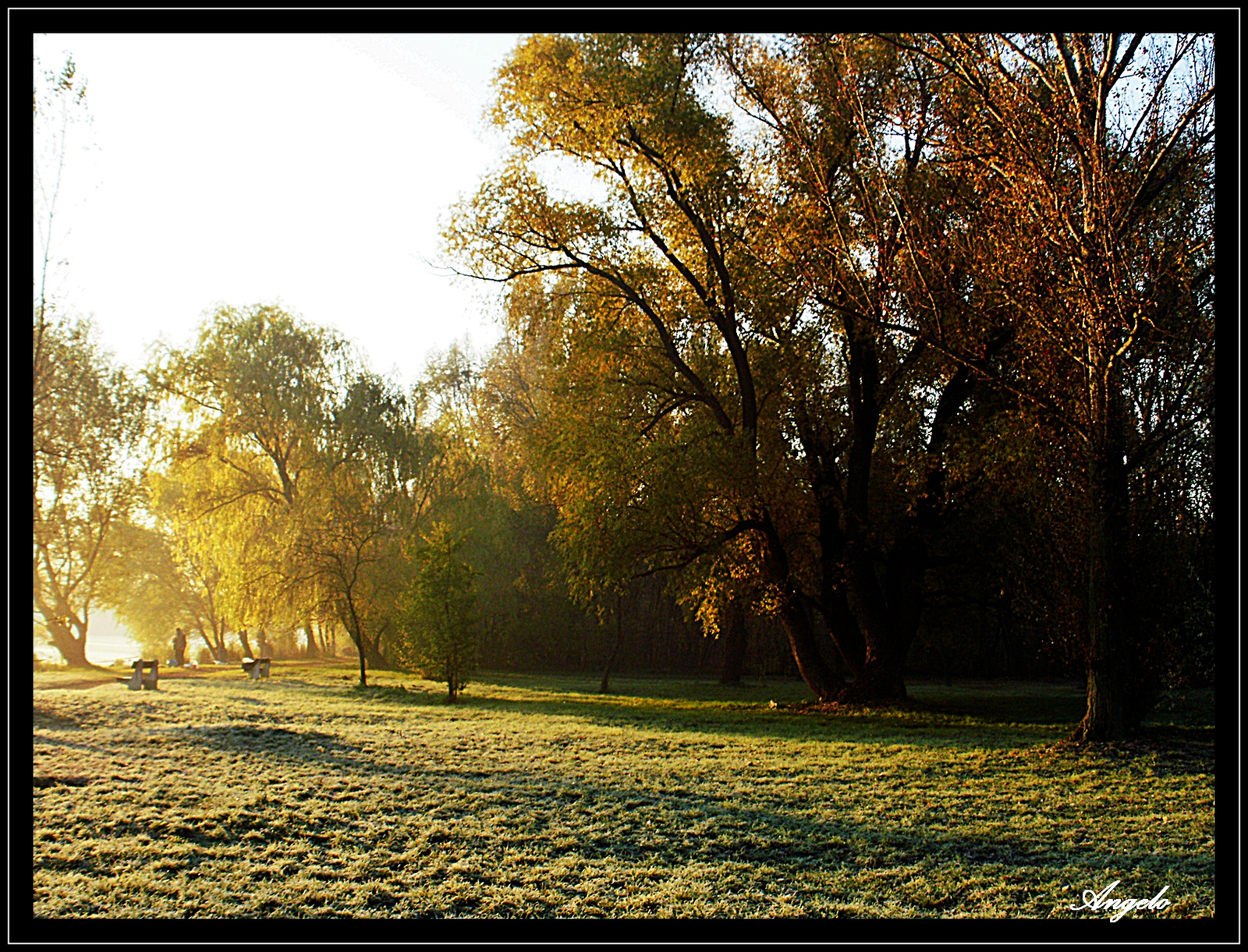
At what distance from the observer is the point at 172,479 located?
75.7ft

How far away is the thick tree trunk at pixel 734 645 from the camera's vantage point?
1897 centimetres

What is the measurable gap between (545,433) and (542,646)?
11118mm

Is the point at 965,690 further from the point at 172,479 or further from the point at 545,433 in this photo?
the point at 172,479

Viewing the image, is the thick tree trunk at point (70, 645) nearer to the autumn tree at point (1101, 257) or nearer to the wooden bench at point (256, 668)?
the wooden bench at point (256, 668)

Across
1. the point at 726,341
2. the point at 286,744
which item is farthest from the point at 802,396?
the point at 286,744

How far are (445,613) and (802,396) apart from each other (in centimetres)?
678

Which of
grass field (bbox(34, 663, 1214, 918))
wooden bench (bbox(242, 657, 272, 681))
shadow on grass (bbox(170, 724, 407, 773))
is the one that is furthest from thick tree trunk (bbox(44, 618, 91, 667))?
shadow on grass (bbox(170, 724, 407, 773))

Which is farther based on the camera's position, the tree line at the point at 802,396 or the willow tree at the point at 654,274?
the willow tree at the point at 654,274

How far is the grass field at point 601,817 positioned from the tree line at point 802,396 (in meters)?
2.27

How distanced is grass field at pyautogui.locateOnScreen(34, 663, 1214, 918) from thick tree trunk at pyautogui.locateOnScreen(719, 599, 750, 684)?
8.08m

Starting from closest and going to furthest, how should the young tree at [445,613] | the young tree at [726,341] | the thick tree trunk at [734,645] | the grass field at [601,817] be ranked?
the grass field at [601,817], the young tree at [726,341], the young tree at [445,613], the thick tree trunk at [734,645]

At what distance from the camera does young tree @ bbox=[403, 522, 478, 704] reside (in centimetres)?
1441

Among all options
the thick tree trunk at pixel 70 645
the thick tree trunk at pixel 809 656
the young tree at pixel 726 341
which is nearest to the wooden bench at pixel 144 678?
the thick tree trunk at pixel 70 645
